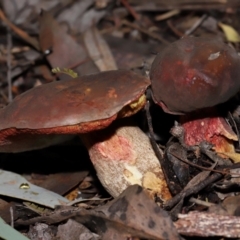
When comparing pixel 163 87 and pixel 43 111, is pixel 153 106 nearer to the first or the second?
pixel 163 87

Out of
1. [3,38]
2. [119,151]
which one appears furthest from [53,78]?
[119,151]

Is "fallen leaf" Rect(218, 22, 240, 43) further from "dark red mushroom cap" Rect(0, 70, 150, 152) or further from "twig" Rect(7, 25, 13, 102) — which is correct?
"dark red mushroom cap" Rect(0, 70, 150, 152)

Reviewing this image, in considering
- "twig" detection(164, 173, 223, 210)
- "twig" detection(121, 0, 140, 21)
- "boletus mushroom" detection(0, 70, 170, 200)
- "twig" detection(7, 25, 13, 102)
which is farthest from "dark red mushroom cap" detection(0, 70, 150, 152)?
"twig" detection(121, 0, 140, 21)

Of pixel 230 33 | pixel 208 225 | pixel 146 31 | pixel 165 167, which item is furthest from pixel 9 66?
pixel 208 225

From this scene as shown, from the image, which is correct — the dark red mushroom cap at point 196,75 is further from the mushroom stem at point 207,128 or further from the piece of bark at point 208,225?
the piece of bark at point 208,225

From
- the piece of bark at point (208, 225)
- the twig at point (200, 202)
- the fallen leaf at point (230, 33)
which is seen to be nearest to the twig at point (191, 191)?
the twig at point (200, 202)

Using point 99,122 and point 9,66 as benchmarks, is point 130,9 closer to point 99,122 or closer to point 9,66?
point 9,66

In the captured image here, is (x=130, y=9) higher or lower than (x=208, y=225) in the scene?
lower
